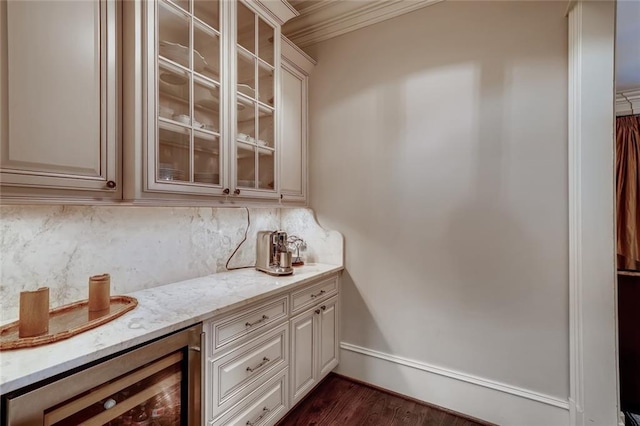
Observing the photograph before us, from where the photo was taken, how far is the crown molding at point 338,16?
2092 mm

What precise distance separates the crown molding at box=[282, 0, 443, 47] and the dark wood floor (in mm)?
2768

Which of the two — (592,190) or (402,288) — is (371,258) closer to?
(402,288)

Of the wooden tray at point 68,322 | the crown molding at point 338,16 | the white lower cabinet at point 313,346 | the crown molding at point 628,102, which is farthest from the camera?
the crown molding at point 628,102

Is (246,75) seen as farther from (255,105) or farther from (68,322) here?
(68,322)

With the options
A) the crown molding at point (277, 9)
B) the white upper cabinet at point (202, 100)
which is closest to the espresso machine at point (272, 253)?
the white upper cabinet at point (202, 100)

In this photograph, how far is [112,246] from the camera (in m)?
1.44

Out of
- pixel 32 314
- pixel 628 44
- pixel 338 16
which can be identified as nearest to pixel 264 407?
pixel 32 314

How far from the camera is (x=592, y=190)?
1.50 meters

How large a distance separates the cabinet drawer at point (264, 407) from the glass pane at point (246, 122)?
4.58ft

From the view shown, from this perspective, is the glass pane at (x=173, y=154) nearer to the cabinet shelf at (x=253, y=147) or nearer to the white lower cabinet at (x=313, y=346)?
the cabinet shelf at (x=253, y=147)

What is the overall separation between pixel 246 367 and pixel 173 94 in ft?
4.50

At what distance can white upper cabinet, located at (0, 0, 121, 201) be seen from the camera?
0.91 meters

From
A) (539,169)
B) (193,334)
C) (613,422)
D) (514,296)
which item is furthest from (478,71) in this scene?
(193,334)

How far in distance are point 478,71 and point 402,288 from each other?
1537 millimetres
